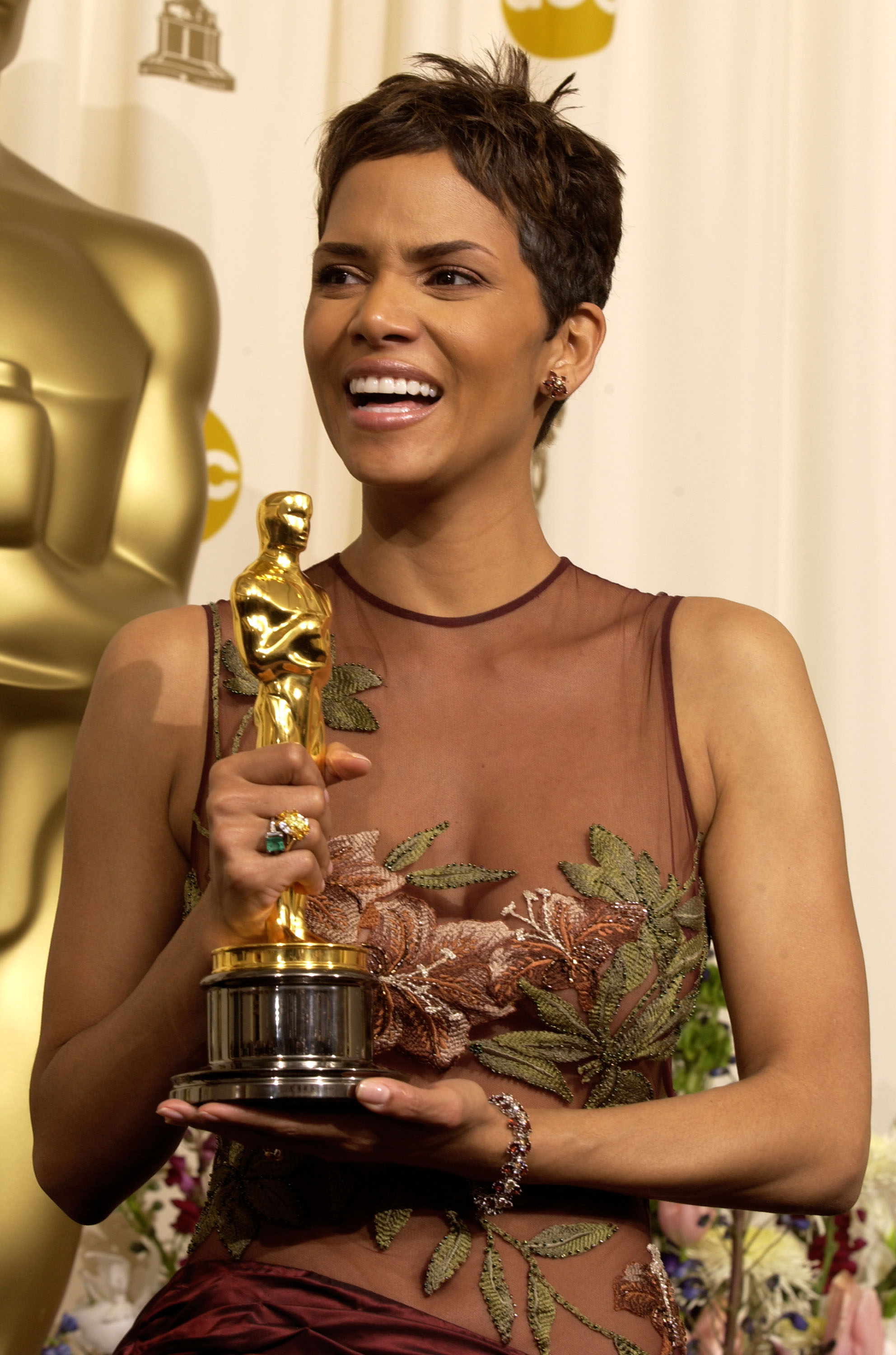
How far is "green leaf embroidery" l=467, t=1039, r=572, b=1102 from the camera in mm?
1269

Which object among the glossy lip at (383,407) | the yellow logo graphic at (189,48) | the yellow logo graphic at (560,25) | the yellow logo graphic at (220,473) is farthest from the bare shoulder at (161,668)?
the yellow logo graphic at (560,25)

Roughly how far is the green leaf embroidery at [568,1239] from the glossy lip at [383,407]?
58 centimetres

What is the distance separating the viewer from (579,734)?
1.39 meters

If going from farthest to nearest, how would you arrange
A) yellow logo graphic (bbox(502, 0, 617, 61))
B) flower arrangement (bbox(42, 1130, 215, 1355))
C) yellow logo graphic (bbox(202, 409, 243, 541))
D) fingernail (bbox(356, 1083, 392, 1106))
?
yellow logo graphic (bbox(502, 0, 617, 61)) < yellow logo graphic (bbox(202, 409, 243, 541)) < flower arrangement (bbox(42, 1130, 215, 1355)) < fingernail (bbox(356, 1083, 392, 1106))

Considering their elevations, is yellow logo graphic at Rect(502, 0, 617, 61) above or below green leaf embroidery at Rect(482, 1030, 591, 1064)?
above

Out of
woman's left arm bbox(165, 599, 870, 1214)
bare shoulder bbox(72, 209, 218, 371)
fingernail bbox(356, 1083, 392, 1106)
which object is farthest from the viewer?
bare shoulder bbox(72, 209, 218, 371)

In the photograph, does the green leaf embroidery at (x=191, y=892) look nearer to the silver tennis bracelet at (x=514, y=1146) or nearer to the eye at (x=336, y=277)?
the silver tennis bracelet at (x=514, y=1146)

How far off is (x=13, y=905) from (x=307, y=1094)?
978 millimetres

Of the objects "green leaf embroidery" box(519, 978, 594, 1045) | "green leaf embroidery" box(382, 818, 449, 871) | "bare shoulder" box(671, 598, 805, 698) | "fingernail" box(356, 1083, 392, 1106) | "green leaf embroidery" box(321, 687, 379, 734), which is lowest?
"fingernail" box(356, 1083, 392, 1106)

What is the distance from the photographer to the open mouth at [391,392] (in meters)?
1.30

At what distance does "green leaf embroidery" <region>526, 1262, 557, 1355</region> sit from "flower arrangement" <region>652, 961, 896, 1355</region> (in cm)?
52

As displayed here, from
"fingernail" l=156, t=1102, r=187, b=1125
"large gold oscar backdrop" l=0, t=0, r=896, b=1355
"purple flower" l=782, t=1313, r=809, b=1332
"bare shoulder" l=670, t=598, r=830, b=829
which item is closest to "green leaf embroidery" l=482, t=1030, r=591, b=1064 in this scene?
"bare shoulder" l=670, t=598, r=830, b=829

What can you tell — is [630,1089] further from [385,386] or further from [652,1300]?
[385,386]

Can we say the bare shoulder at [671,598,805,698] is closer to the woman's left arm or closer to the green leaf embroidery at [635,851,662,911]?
the woman's left arm
